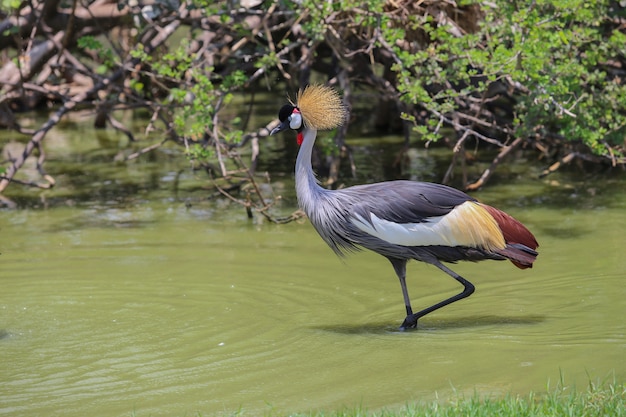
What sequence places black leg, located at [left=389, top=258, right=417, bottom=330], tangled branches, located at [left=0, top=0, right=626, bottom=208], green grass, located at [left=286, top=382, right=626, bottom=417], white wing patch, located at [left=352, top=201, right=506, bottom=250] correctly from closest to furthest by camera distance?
1. green grass, located at [left=286, top=382, right=626, bottom=417]
2. white wing patch, located at [left=352, top=201, right=506, bottom=250]
3. black leg, located at [left=389, top=258, right=417, bottom=330]
4. tangled branches, located at [left=0, top=0, right=626, bottom=208]

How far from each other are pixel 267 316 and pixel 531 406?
8.32 feet

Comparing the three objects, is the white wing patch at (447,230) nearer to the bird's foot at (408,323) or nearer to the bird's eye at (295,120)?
the bird's foot at (408,323)

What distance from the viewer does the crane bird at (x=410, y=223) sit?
618cm

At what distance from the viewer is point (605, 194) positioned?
10117 millimetres

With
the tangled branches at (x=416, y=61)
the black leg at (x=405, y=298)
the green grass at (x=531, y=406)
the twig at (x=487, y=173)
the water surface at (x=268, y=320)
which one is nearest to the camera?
the green grass at (x=531, y=406)

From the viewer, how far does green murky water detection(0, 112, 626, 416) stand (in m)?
5.18

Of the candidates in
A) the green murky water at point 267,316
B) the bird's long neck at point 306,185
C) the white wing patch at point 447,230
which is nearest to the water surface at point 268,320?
the green murky water at point 267,316

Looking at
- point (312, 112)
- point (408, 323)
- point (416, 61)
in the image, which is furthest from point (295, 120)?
point (416, 61)

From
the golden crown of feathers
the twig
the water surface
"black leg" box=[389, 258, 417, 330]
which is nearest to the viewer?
the water surface

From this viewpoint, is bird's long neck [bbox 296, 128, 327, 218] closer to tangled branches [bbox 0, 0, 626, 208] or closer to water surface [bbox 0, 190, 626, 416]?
water surface [bbox 0, 190, 626, 416]

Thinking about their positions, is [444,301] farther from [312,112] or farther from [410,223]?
[312,112]

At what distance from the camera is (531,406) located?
14.8 feet

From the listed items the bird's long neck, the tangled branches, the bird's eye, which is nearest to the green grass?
the bird's long neck

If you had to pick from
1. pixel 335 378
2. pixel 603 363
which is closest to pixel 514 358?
pixel 603 363
